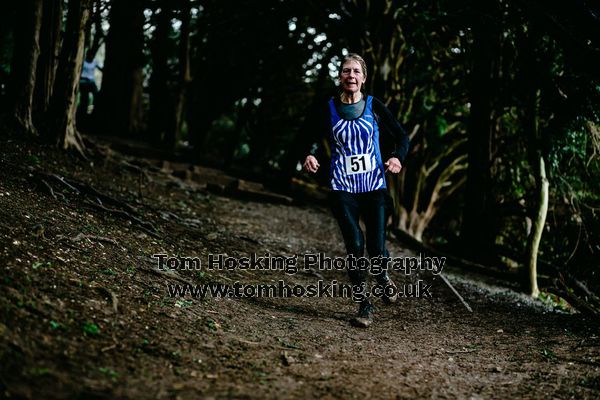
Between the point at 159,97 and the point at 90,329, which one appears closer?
the point at 90,329

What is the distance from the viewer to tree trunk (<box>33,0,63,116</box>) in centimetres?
738

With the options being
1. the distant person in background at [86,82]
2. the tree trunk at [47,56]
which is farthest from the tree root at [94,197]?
the distant person in background at [86,82]

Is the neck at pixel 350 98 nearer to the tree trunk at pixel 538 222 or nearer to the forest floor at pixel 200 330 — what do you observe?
the forest floor at pixel 200 330

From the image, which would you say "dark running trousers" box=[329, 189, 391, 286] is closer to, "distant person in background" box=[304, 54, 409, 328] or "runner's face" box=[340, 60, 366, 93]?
"distant person in background" box=[304, 54, 409, 328]

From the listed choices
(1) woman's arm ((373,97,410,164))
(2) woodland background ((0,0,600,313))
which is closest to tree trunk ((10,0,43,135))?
(2) woodland background ((0,0,600,313))

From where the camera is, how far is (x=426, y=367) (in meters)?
3.26

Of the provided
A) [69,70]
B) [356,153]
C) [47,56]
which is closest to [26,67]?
[47,56]

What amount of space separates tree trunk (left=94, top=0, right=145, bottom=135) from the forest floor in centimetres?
801

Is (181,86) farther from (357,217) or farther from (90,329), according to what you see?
(90,329)

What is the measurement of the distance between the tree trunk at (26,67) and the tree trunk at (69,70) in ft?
0.99

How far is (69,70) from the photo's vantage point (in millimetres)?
7383

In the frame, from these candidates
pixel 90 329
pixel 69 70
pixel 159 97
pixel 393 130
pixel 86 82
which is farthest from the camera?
pixel 159 97

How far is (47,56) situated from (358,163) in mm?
5461

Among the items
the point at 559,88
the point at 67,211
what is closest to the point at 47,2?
the point at 67,211
